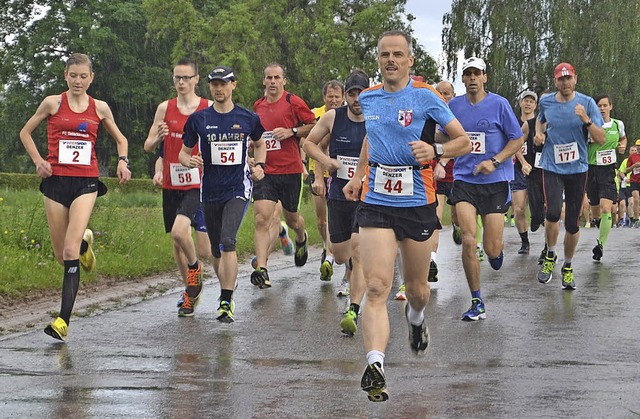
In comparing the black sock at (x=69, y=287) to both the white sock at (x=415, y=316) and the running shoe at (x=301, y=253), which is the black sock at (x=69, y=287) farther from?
the running shoe at (x=301, y=253)

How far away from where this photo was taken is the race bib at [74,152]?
990 centimetres

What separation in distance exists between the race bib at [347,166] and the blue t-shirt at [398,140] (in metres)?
3.09

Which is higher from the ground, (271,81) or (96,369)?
(271,81)

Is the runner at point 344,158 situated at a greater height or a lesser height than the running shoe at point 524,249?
greater

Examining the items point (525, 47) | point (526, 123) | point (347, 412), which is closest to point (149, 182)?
point (525, 47)

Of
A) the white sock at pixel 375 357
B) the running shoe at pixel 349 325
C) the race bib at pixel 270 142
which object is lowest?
the running shoe at pixel 349 325

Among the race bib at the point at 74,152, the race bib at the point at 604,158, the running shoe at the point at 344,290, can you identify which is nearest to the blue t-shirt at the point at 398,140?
the race bib at the point at 74,152

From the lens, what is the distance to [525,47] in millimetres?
47750

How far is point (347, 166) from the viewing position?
34.7ft

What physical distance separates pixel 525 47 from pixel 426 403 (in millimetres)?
42231

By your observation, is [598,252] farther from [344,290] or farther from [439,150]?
[439,150]

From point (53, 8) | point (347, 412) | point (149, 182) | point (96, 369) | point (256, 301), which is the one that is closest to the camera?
point (347, 412)

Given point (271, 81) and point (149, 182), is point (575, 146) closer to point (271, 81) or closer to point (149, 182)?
point (271, 81)

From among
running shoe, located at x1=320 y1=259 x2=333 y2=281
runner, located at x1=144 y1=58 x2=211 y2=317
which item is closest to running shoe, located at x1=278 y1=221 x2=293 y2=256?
running shoe, located at x1=320 y1=259 x2=333 y2=281
